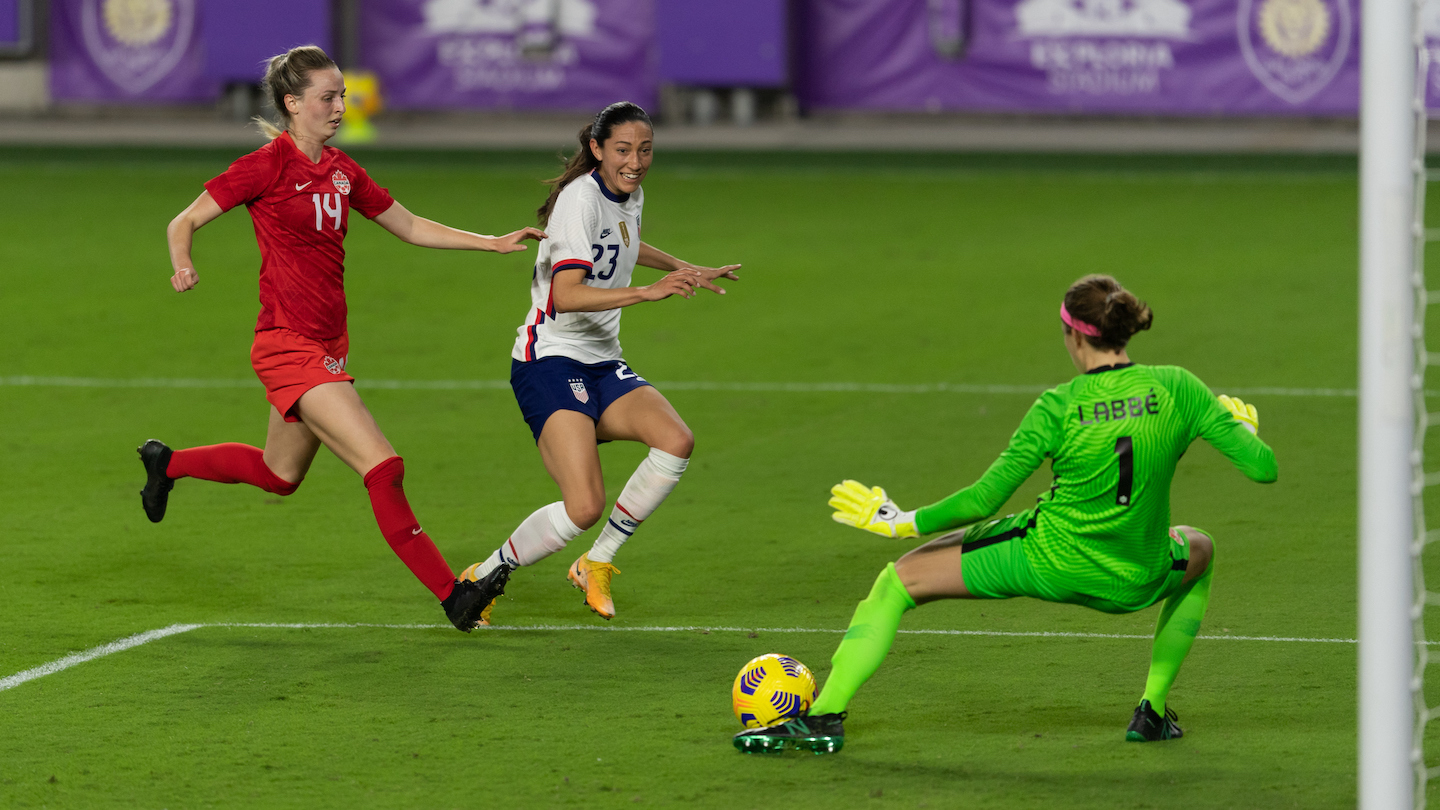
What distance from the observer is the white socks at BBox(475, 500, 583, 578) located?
265 inches

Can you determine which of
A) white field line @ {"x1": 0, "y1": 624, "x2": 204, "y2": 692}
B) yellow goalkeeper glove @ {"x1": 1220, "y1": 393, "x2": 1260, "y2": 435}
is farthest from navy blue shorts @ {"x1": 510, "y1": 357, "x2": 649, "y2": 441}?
yellow goalkeeper glove @ {"x1": 1220, "y1": 393, "x2": 1260, "y2": 435}

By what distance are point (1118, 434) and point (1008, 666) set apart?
56.1 inches

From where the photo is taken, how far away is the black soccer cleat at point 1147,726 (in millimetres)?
5508

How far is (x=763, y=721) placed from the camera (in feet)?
18.3

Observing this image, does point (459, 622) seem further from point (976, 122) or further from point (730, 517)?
point (976, 122)

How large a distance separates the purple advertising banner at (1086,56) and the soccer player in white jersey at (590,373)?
55.4 feet

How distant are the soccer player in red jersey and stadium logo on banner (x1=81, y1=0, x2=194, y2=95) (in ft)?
66.7

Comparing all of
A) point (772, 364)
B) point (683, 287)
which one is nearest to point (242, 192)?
point (683, 287)

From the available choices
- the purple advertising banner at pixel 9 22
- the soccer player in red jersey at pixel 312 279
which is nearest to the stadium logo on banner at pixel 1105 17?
the purple advertising banner at pixel 9 22

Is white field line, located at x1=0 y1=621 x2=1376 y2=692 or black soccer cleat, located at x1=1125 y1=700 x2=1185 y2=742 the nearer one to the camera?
black soccer cleat, located at x1=1125 y1=700 x2=1185 y2=742

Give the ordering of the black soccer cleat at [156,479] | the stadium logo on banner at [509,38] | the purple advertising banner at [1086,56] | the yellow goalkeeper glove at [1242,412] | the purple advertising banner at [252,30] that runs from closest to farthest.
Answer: the yellow goalkeeper glove at [1242,412] → the black soccer cleat at [156,479] → the purple advertising banner at [1086,56] → the stadium logo on banner at [509,38] → the purple advertising banner at [252,30]

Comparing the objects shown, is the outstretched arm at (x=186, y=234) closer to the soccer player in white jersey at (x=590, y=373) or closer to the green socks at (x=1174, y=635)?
the soccer player in white jersey at (x=590, y=373)

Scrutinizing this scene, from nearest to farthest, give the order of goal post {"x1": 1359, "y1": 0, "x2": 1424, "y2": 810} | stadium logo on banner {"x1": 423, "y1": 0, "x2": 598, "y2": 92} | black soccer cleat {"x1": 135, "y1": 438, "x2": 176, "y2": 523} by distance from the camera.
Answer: goal post {"x1": 1359, "y1": 0, "x2": 1424, "y2": 810} → black soccer cleat {"x1": 135, "y1": 438, "x2": 176, "y2": 523} → stadium logo on banner {"x1": 423, "y1": 0, "x2": 598, "y2": 92}

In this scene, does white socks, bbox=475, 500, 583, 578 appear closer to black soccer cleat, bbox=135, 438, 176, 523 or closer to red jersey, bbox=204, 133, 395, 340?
red jersey, bbox=204, 133, 395, 340
